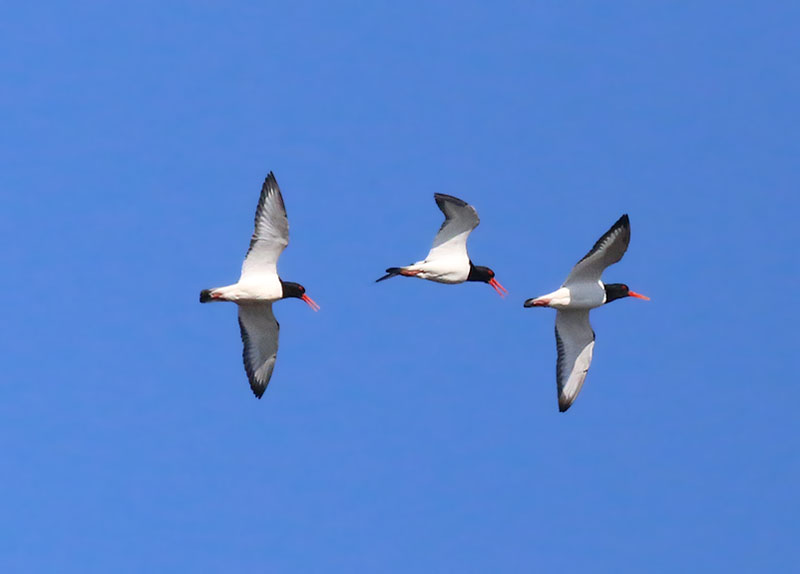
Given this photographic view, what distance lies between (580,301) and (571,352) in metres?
1.28

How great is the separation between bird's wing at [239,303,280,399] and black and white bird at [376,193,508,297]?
259 cm

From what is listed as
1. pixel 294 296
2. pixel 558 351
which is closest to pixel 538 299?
pixel 558 351

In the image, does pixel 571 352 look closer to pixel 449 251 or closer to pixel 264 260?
pixel 449 251

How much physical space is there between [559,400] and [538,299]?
224cm

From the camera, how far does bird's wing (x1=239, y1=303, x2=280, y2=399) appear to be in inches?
1315

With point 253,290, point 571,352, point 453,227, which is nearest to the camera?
Answer: point 253,290

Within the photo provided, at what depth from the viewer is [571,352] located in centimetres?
3397

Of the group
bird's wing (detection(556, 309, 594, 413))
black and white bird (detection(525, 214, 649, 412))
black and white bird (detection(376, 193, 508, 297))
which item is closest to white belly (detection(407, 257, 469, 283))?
black and white bird (detection(376, 193, 508, 297))

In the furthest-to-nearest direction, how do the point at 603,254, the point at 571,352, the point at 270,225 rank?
the point at 571,352 → the point at 603,254 → the point at 270,225

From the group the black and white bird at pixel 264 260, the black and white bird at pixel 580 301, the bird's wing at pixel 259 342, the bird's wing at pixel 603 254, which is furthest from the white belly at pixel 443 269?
the bird's wing at pixel 259 342

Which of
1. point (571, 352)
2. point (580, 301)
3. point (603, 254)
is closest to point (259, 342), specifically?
point (571, 352)

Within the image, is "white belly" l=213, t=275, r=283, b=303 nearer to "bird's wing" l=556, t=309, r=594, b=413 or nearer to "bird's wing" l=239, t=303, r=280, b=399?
"bird's wing" l=239, t=303, r=280, b=399

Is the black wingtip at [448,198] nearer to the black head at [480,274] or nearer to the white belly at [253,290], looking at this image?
the black head at [480,274]

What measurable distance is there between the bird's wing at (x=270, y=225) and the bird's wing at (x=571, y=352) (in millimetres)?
6033
